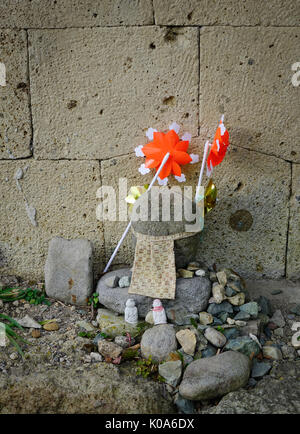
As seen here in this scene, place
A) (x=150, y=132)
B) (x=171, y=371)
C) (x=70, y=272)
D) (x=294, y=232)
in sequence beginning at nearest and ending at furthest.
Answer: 1. (x=171, y=371)
2. (x=150, y=132)
3. (x=70, y=272)
4. (x=294, y=232)

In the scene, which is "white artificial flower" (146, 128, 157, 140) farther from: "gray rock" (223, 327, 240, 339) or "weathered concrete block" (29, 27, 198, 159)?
"gray rock" (223, 327, 240, 339)

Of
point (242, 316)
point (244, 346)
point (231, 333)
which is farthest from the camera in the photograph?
point (242, 316)

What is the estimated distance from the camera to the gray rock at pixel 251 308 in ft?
10.0

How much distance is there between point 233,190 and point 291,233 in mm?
601

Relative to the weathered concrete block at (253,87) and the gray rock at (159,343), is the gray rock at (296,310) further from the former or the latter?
the weathered concrete block at (253,87)

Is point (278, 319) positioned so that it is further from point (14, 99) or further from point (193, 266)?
point (14, 99)

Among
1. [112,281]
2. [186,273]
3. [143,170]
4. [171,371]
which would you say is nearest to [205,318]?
[186,273]

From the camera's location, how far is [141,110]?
3.29 meters

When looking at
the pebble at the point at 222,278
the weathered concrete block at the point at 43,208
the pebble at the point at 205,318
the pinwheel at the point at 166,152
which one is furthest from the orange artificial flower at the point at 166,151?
the pebble at the point at 205,318

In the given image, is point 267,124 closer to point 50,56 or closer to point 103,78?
point 103,78

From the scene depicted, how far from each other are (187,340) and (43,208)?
5.29ft

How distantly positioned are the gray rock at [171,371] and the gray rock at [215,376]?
5cm

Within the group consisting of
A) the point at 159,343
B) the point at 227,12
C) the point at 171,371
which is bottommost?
the point at 171,371

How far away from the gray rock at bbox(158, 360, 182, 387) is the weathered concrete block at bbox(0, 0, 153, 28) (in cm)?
241
